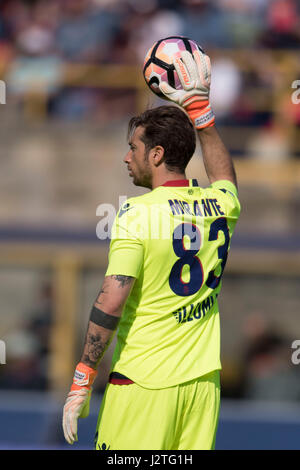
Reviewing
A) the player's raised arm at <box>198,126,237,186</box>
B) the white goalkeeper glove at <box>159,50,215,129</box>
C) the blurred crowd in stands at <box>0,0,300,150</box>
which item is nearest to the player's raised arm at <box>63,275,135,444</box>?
the player's raised arm at <box>198,126,237,186</box>

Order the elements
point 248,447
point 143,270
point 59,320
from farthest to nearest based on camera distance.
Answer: point 59,320 < point 248,447 < point 143,270

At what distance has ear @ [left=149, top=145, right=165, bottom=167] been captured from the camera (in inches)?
124

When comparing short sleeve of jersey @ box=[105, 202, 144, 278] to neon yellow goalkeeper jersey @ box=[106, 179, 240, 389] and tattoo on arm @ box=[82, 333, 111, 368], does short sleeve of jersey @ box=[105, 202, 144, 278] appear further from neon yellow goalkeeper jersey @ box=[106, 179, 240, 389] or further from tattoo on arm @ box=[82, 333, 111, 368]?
tattoo on arm @ box=[82, 333, 111, 368]

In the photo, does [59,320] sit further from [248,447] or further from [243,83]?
[243,83]

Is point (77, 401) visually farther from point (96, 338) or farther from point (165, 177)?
point (165, 177)

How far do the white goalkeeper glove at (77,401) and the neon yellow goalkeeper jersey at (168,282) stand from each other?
5.9 inches

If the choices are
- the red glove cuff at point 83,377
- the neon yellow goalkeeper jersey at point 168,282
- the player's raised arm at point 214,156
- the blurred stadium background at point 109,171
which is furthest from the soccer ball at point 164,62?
the blurred stadium background at point 109,171

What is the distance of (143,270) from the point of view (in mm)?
3078

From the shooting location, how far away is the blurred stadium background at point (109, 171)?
9844 mm

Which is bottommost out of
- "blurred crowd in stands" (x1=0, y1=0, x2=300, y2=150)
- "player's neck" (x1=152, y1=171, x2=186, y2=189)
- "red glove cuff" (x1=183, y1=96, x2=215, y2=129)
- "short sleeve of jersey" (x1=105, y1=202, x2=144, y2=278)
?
"short sleeve of jersey" (x1=105, y1=202, x2=144, y2=278)

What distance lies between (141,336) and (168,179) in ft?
2.11

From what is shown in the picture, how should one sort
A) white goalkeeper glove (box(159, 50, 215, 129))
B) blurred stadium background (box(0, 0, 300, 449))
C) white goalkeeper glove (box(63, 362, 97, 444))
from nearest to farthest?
white goalkeeper glove (box(63, 362, 97, 444)), white goalkeeper glove (box(159, 50, 215, 129)), blurred stadium background (box(0, 0, 300, 449))

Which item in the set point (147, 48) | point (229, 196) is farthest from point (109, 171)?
point (229, 196)

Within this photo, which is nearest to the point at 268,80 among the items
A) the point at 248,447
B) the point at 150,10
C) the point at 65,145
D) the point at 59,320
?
the point at 150,10
